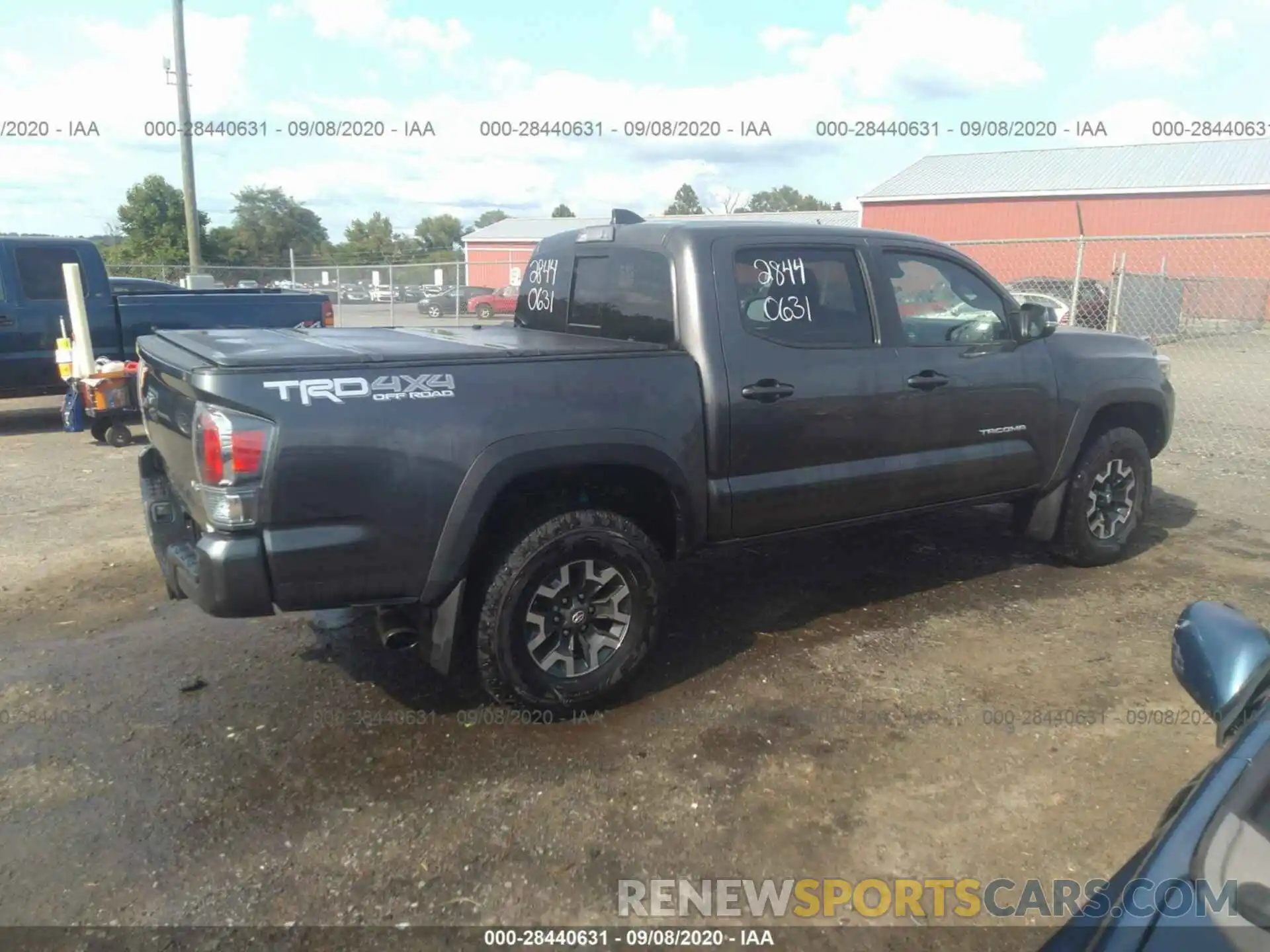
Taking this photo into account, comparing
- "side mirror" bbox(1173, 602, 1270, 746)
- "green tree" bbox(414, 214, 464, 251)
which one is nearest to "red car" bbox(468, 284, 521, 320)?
"side mirror" bbox(1173, 602, 1270, 746)

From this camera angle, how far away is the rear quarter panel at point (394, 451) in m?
3.14

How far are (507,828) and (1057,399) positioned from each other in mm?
3927

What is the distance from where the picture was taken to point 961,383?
4910mm

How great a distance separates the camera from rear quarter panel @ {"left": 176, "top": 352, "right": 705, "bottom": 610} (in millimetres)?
3145

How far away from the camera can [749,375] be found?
163 inches

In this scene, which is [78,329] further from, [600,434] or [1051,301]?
[1051,301]

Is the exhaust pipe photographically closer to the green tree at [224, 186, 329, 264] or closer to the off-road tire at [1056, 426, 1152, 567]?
the off-road tire at [1056, 426, 1152, 567]

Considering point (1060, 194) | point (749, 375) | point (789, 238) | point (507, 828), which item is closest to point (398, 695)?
point (507, 828)

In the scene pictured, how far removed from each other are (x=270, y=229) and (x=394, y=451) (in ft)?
178

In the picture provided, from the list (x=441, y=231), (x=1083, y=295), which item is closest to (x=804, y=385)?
(x=1083, y=295)

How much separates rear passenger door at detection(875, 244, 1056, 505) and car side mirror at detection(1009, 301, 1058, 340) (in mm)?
39

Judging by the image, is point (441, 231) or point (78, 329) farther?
point (441, 231)

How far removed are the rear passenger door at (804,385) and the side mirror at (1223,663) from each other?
7.52 ft

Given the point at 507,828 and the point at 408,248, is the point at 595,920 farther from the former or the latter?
the point at 408,248
